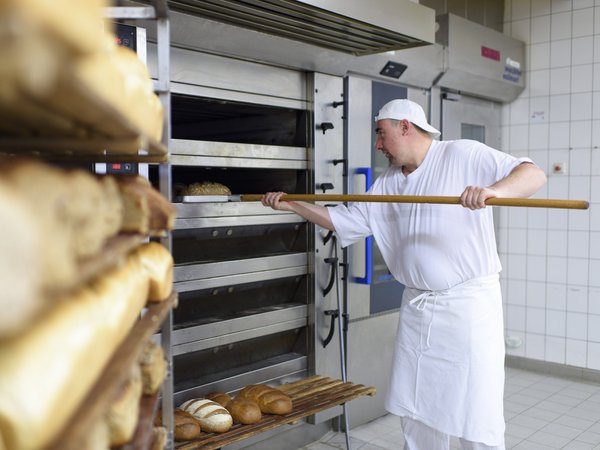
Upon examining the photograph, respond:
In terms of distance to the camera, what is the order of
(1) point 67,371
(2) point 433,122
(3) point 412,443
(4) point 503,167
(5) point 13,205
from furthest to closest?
1. (2) point 433,122
2. (3) point 412,443
3. (4) point 503,167
4. (1) point 67,371
5. (5) point 13,205

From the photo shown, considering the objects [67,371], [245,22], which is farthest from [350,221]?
[67,371]

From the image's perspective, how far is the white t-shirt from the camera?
2584 mm

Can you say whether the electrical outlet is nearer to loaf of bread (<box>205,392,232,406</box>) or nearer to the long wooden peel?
the long wooden peel

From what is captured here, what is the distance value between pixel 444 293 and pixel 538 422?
1.56 m

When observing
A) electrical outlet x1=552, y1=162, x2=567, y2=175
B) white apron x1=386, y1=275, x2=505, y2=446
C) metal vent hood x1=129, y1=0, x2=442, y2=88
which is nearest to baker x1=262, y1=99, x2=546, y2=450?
white apron x1=386, y1=275, x2=505, y2=446

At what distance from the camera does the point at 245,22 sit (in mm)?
2598

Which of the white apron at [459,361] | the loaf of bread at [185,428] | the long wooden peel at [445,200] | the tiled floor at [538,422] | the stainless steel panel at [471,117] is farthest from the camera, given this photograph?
the stainless steel panel at [471,117]

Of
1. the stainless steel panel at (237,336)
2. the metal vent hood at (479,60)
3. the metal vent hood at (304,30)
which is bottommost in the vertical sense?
the stainless steel panel at (237,336)

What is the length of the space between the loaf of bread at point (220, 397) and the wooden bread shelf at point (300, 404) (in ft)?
0.55

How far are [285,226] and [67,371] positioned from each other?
245cm

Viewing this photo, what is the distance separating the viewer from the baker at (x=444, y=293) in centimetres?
256

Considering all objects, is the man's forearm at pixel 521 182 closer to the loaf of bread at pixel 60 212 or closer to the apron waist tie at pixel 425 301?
the apron waist tie at pixel 425 301

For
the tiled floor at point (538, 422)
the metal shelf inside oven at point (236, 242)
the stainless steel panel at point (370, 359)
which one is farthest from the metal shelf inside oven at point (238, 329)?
the tiled floor at point (538, 422)

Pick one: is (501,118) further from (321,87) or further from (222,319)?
(222,319)
